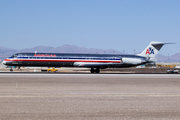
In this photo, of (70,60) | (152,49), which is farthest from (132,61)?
(70,60)

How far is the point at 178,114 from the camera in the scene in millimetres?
8938

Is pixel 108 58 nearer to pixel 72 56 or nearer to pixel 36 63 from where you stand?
pixel 72 56

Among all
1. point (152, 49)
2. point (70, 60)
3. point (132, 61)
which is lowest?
point (132, 61)

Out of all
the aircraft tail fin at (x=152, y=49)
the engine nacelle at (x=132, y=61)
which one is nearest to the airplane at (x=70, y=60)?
the engine nacelle at (x=132, y=61)

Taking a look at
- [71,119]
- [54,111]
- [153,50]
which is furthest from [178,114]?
[153,50]

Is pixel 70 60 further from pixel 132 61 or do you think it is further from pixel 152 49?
pixel 152 49

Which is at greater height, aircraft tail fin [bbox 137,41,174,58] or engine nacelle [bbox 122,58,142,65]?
aircraft tail fin [bbox 137,41,174,58]

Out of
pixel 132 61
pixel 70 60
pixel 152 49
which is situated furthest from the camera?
pixel 152 49

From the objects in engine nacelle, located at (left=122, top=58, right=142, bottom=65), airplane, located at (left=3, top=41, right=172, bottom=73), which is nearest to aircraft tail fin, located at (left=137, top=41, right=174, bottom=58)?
airplane, located at (left=3, top=41, right=172, bottom=73)

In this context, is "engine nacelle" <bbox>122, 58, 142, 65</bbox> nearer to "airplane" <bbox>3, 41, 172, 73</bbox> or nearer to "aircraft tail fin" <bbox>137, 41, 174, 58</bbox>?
"airplane" <bbox>3, 41, 172, 73</bbox>

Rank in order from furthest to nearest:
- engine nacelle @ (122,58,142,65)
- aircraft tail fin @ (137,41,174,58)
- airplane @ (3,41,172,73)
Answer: aircraft tail fin @ (137,41,174,58) → engine nacelle @ (122,58,142,65) → airplane @ (3,41,172,73)

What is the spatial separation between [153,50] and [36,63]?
2405 cm

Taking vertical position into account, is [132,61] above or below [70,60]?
below

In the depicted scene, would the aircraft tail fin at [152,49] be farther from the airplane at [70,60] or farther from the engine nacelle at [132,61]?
the engine nacelle at [132,61]
